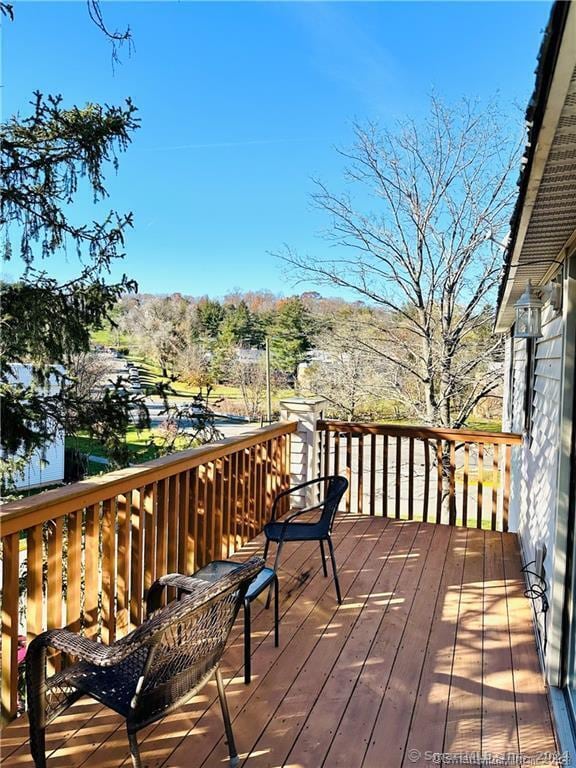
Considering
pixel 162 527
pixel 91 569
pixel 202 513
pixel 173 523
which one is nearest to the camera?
pixel 91 569

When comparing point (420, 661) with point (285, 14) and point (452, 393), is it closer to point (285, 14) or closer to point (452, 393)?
point (452, 393)

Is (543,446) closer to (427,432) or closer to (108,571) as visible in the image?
(427,432)

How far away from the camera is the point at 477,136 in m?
8.71

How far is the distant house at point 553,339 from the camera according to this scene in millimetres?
1127

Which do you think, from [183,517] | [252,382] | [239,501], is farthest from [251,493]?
[252,382]

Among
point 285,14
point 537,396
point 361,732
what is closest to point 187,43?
point 285,14

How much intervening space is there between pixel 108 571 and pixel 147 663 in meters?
1.08

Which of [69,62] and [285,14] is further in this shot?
[285,14]

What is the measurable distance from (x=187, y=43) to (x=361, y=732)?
714 centimetres

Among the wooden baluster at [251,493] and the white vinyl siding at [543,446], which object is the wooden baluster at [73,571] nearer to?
the wooden baluster at [251,493]

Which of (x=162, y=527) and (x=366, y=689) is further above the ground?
(x=162, y=527)

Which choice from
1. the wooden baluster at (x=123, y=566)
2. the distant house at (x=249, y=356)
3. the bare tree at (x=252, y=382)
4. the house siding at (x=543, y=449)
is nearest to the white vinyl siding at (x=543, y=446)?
the house siding at (x=543, y=449)

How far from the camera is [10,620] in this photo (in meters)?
1.93

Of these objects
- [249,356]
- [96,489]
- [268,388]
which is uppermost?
[249,356]
